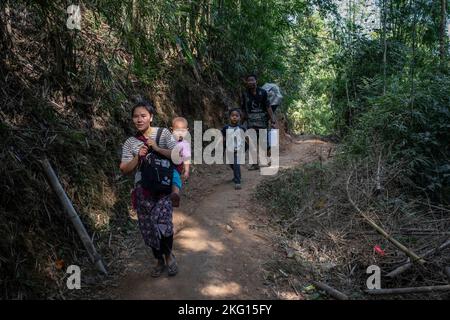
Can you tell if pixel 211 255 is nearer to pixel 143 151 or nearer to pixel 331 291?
pixel 331 291

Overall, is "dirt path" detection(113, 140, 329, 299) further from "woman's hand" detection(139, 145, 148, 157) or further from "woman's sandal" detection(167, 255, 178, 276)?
"woman's hand" detection(139, 145, 148, 157)

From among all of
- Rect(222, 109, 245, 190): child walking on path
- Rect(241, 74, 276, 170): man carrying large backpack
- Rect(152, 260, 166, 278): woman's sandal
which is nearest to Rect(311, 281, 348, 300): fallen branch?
Rect(152, 260, 166, 278): woman's sandal

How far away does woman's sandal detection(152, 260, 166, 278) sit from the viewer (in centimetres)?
359

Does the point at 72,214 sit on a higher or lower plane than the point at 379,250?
higher

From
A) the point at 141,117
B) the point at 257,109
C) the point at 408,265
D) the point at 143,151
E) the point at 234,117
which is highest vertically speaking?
the point at 257,109

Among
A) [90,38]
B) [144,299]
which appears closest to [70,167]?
[144,299]

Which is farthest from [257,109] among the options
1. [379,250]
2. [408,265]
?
[408,265]

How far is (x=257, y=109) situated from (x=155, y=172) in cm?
382

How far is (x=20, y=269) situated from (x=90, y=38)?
341 cm

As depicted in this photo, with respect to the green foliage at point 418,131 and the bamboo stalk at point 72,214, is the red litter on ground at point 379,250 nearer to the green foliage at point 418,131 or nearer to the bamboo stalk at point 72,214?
the green foliage at point 418,131

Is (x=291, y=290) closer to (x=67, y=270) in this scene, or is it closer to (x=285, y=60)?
(x=67, y=270)

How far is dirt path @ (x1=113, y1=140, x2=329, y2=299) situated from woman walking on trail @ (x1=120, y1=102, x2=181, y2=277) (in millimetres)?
223

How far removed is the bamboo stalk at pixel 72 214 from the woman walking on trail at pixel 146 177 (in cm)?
55

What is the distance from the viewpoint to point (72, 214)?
3643 mm
